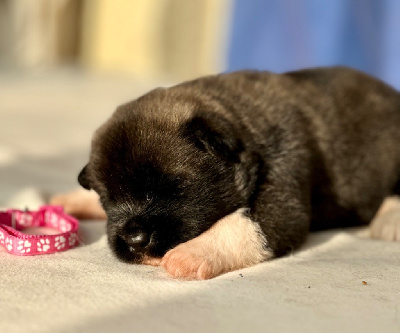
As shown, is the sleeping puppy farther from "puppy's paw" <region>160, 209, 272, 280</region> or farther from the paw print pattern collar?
the paw print pattern collar

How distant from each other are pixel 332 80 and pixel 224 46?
15.9 feet

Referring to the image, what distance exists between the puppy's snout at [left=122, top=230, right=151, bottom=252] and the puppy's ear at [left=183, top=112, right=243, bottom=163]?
518 millimetres

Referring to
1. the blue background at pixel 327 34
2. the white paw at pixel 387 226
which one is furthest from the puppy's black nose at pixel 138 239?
the blue background at pixel 327 34

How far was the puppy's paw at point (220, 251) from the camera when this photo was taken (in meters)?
2.53

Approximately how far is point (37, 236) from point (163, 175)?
0.67 metres

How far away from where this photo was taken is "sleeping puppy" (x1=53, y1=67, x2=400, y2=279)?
8.90 feet

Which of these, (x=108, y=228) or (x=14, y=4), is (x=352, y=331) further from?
(x=14, y=4)

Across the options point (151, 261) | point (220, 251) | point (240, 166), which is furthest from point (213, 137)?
point (151, 261)

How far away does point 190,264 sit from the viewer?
8.32 ft

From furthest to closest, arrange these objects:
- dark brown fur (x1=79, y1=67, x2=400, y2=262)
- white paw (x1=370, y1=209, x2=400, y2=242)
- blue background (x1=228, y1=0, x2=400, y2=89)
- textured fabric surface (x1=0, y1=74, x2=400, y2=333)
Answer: blue background (x1=228, y1=0, x2=400, y2=89) → white paw (x1=370, y1=209, x2=400, y2=242) → dark brown fur (x1=79, y1=67, x2=400, y2=262) → textured fabric surface (x1=0, y1=74, x2=400, y2=333)

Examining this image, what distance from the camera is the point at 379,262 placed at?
9.29ft

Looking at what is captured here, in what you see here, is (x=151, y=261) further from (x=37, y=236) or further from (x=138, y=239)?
(x=37, y=236)

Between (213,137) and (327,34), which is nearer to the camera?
(213,137)

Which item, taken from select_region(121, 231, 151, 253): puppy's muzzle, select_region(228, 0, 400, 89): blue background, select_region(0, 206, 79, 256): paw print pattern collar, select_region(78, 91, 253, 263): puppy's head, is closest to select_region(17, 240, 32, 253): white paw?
select_region(0, 206, 79, 256): paw print pattern collar
